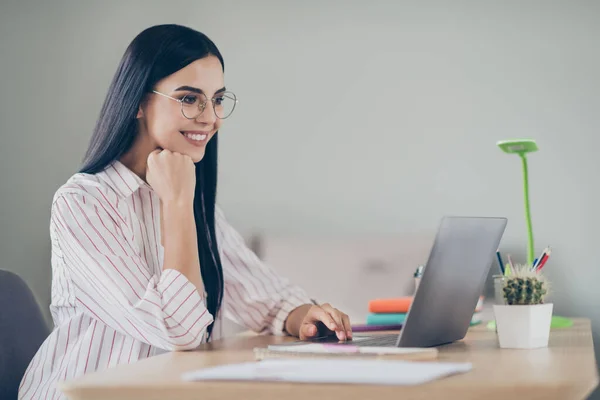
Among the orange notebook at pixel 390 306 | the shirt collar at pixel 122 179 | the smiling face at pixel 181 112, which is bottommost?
the orange notebook at pixel 390 306

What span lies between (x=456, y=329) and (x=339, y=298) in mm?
1212

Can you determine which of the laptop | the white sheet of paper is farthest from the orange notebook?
the white sheet of paper

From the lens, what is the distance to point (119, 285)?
1.28 meters

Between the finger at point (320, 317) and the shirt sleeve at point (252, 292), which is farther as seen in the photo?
the shirt sleeve at point (252, 292)

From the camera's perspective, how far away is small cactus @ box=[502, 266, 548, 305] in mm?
1187

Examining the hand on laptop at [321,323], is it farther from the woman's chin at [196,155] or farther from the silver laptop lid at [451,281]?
the woman's chin at [196,155]

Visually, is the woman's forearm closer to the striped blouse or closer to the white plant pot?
the striped blouse

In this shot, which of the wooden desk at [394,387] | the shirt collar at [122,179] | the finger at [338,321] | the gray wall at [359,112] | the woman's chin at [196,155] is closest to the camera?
the wooden desk at [394,387]

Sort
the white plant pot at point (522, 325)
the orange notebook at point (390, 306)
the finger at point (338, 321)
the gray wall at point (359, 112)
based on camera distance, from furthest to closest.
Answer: the gray wall at point (359, 112)
the orange notebook at point (390, 306)
the finger at point (338, 321)
the white plant pot at point (522, 325)

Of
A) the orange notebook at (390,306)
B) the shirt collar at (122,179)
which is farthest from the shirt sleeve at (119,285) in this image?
the orange notebook at (390,306)

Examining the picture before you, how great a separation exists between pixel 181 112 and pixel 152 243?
27 cm

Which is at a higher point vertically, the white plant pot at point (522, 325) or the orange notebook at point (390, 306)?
the white plant pot at point (522, 325)

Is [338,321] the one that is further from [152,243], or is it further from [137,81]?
[137,81]

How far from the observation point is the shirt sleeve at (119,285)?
49.6 inches
